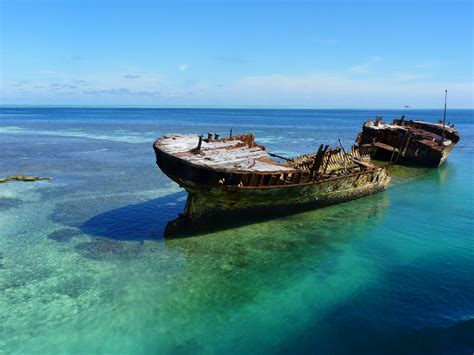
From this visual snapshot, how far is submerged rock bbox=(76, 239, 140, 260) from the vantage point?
15.1 meters

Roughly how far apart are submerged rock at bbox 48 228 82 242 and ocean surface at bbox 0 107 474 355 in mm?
132


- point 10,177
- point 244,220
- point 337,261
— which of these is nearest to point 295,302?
point 337,261

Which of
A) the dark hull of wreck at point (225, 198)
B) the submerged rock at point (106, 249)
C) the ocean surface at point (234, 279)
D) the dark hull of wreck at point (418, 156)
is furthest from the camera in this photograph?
the dark hull of wreck at point (418, 156)

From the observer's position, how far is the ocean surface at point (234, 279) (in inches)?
401

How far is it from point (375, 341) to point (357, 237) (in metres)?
8.07

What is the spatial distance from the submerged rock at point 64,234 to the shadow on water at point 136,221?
42 centimetres

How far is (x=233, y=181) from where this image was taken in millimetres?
16719

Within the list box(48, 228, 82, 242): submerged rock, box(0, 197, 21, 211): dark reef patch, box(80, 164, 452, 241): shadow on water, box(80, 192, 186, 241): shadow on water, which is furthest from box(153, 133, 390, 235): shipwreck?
box(0, 197, 21, 211): dark reef patch

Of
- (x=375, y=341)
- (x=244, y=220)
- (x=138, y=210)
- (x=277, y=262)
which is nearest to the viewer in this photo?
(x=375, y=341)

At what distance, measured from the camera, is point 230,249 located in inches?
619

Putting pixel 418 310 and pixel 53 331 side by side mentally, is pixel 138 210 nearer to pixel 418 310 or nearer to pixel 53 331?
pixel 53 331

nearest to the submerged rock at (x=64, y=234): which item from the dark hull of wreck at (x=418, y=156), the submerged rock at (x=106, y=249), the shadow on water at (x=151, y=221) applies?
the shadow on water at (x=151, y=221)

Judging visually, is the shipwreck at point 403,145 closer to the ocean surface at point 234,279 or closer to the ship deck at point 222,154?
the ocean surface at point 234,279

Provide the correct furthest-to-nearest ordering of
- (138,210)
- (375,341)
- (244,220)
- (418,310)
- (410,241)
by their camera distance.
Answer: (138,210)
(244,220)
(410,241)
(418,310)
(375,341)
